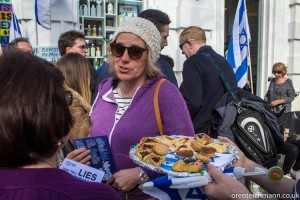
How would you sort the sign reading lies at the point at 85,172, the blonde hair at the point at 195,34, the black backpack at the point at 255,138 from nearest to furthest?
the sign reading lies at the point at 85,172
the black backpack at the point at 255,138
the blonde hair at the point at 195,34

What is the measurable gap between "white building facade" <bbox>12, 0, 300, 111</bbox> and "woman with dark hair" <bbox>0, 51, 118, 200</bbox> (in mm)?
5022

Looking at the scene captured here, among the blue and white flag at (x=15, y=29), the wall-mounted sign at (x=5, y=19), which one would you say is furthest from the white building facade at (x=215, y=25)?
the blue and white flag at (x=15, y=29)

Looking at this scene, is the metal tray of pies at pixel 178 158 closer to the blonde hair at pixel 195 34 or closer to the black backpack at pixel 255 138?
the black backpack at pixel 255 138

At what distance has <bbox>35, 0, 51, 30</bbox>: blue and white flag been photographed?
199 inches

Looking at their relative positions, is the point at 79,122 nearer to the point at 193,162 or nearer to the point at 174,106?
the point at 174,106

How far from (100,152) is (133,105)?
1.06ft

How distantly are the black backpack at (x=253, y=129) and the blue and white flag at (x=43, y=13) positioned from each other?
3665mm

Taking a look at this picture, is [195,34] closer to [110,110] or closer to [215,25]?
[110,110]

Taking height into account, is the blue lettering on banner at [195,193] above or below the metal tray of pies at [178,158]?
below

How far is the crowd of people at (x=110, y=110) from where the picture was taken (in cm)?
86

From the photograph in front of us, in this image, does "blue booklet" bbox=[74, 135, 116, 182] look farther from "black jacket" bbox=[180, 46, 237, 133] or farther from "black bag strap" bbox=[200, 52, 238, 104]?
"black jacket" bbox=[180, 46, 237, 133]

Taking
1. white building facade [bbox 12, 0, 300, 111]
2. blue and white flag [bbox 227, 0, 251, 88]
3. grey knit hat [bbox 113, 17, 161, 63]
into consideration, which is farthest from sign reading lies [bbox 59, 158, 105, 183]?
white building facade [bbox 12, 0, 300, 111]

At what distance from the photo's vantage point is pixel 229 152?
140 cm

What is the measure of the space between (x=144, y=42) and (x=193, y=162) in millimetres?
847
